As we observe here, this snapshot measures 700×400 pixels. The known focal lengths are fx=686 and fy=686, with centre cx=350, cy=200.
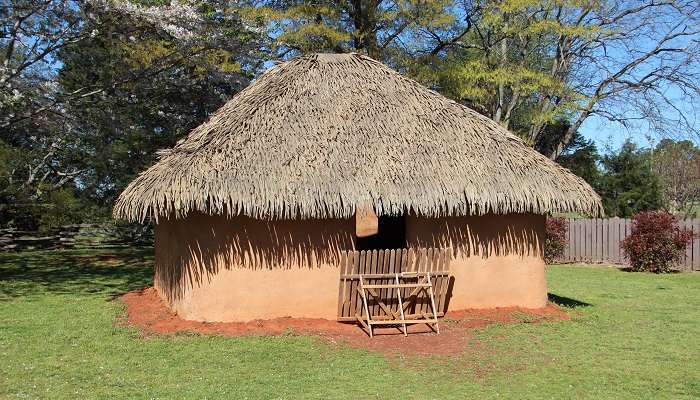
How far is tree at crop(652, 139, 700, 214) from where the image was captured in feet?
113

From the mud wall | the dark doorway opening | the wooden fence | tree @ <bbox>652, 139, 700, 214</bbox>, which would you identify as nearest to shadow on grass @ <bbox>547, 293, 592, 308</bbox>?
the mud wall

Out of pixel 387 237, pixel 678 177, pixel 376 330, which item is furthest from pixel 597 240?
pixel 376 330

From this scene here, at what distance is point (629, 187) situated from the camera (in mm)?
33719

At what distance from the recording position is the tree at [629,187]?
32.8 metres

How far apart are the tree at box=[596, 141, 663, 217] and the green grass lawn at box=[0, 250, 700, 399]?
2132 centimetres

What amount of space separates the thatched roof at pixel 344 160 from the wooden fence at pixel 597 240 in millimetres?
11808

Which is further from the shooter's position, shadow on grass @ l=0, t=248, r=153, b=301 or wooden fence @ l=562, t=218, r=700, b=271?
wooden fence @ l=562, t=218, r=700, b=271

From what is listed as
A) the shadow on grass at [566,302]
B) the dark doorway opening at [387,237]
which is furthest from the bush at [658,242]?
the dark doorway opening at [387,237]

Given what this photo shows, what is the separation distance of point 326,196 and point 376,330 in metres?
2.22

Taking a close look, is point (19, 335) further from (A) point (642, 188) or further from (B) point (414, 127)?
(A) point (642, 188)

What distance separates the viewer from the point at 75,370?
322 inches

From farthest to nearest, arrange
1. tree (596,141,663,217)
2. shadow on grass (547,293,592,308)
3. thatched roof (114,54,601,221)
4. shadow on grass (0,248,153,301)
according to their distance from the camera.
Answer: tree (596,141,663,217) < shadow on grass (0,248,153,301) < shadow on grass (547,293,592,308) < thatched roof (114,54,601,221)

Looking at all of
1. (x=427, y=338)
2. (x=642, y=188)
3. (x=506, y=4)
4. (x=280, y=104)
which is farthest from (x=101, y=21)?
(x=642, y=188)

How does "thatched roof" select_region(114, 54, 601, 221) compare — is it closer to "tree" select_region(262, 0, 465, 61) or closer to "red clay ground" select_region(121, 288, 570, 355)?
"red clay ground" select_region(121, 288, 570, 355)
